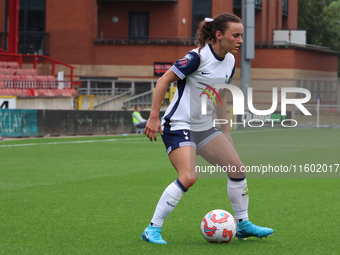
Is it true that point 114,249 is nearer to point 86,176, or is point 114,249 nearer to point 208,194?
point 208,194

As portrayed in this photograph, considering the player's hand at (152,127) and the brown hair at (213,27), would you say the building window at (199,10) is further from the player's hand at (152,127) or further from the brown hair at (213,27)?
the player's hand at (152,127)

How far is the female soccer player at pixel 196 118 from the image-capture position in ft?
17.5

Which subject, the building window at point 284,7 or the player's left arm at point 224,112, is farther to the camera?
the building window at point 284,7

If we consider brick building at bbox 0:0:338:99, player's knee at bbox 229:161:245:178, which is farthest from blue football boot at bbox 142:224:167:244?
brick building at bbox 0:0:338:99

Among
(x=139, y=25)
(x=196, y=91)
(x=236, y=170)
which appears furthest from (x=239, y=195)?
(x=139, y=25)

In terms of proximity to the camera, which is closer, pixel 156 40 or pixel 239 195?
pixel 239 195

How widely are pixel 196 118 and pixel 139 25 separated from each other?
130 feet

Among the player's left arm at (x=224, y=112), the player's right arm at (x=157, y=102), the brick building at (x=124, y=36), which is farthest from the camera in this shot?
the brick building at (x=124, y=36)

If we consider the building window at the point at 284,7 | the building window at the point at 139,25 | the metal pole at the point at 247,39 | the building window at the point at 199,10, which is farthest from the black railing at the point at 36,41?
the building window at the point at 284,7

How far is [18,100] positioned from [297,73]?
23.9m

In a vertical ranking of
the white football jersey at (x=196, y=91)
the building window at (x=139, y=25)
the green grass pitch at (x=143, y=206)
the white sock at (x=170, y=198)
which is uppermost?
the building window at (x=139, y=25)

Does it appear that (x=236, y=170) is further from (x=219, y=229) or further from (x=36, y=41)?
(x=36, y=41)

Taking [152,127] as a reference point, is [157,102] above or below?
above

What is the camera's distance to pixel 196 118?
5.53 m
